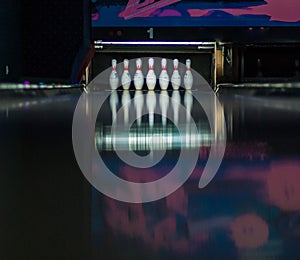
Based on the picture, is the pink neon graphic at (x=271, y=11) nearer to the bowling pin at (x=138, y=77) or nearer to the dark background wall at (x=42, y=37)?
the bowling pin at (x=138, y=77)

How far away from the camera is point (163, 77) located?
5.88 m

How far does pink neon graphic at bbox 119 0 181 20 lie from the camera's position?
549cm

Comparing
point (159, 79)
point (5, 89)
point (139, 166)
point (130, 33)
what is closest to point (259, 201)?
point (139, 166)

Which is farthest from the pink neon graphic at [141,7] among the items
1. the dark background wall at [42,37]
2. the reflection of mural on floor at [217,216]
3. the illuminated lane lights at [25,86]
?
the reflection of mural on floor at [217,216]

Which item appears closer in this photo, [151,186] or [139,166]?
[151,186]

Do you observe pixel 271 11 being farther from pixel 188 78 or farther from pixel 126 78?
pixel 126 78

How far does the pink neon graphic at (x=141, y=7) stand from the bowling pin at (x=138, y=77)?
0.57 m

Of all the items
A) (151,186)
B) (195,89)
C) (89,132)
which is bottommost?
(195,89)

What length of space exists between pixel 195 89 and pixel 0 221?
222 inches

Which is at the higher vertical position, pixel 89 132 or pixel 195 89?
pixel 89 132

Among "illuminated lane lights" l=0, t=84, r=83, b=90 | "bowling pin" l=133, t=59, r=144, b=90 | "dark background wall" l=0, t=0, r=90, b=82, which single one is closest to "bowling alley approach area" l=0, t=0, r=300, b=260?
"illuminated lane lights" l=0, t=84, r=83, b=90

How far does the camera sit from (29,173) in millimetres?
673

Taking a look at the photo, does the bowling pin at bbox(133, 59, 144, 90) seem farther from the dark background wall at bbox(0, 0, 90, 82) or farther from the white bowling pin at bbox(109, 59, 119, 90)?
the dark background wall at bbox(0, 0, 90, 82)

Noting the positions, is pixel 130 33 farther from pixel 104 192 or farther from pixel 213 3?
pixel 104 192
